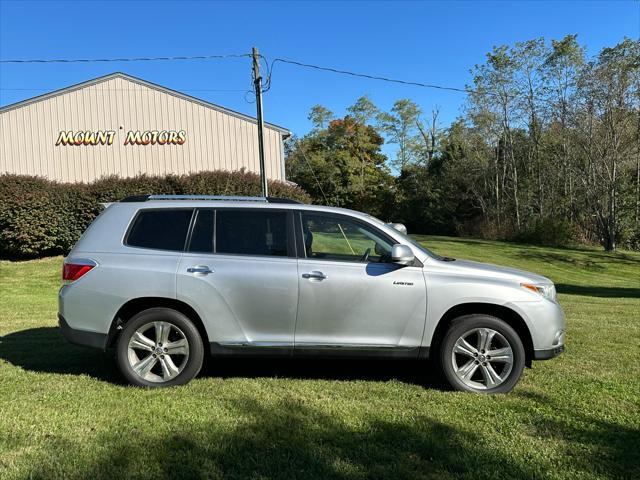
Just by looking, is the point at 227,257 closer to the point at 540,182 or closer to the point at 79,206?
the point at 79,206

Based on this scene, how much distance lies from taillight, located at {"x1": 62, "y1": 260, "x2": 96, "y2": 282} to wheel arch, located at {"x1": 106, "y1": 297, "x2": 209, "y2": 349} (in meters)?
0.49

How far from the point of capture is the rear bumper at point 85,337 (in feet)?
15.5

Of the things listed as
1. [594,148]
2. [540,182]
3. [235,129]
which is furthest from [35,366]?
[540,182]

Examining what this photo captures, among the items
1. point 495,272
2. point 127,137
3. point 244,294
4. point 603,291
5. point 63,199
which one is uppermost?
point 127,137

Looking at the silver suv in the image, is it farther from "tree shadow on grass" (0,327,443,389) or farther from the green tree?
the green tree

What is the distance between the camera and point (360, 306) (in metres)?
4.62

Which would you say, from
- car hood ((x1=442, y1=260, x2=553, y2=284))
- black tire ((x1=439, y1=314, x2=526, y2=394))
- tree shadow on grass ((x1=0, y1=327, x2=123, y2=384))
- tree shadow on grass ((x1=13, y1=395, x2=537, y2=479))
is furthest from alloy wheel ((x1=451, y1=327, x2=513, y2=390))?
tree shadow on grass ((x1=0, y1=327, x2=123, y2=384))

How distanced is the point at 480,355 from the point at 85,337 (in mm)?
3607

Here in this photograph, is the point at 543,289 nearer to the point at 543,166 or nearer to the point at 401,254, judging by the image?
the point at 401,254

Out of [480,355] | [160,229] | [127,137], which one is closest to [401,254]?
[480,355]

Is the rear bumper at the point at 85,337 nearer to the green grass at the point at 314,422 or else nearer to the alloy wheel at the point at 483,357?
the green grass at the point at 314,422

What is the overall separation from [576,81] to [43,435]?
32.4 m

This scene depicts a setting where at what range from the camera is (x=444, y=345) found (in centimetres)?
463

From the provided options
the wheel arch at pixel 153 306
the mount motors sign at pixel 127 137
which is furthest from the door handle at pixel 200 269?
the mount motors sign at pixel 127 137
